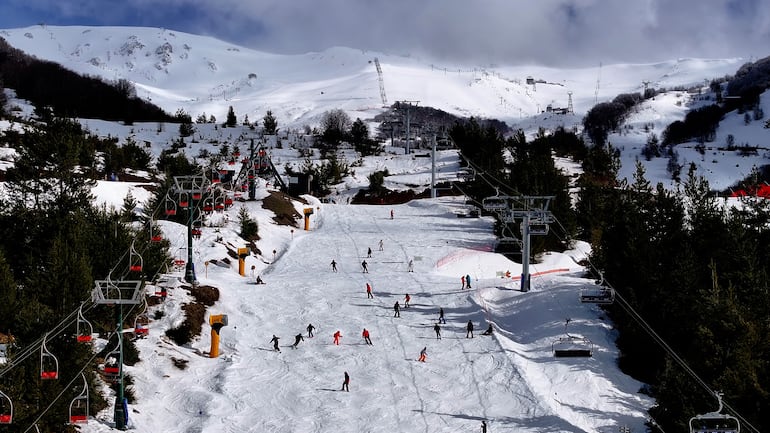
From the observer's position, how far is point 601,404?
32656 mm

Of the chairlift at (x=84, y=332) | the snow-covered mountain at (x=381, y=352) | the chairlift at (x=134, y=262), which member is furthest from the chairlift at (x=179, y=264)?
the chairlift at (x=84, y=332)

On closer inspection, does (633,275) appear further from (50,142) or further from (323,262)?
(50,142)

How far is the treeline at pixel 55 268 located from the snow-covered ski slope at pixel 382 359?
3.12 m

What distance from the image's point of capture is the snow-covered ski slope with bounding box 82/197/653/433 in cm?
3014

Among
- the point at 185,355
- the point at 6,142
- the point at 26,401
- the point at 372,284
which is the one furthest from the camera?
the point at 6,142

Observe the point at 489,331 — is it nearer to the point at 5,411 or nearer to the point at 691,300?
the point at 691,300

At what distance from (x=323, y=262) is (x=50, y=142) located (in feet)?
72.1

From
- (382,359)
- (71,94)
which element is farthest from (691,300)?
(71,94)

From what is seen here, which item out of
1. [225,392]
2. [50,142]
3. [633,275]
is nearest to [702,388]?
[633,275]

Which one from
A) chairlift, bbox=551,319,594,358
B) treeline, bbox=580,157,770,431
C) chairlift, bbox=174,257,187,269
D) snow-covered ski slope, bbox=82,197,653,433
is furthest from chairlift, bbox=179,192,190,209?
treeline, bbox=580,157,770,431

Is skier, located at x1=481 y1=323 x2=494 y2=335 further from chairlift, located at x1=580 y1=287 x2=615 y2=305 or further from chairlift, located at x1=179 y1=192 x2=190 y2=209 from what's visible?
chairlift, located at x1=179 y1=192 x2=190 y2=209

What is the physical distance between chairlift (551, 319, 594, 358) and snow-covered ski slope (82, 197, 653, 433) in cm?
48

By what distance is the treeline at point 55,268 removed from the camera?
910 inches

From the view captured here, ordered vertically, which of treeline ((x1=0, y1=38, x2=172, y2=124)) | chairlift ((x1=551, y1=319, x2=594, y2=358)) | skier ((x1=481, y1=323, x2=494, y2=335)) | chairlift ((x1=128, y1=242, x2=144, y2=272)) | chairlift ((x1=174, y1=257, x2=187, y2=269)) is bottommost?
chairlift ((x1=551, y1=319, x2=594, y2=358))
